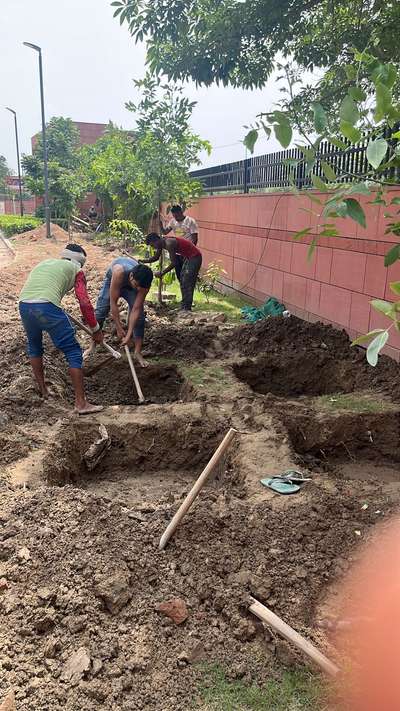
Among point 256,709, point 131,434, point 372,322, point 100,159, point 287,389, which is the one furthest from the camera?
point 100,159

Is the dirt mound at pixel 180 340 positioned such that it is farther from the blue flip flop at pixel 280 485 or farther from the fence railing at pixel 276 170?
the blue flip flop at pixel 280 485

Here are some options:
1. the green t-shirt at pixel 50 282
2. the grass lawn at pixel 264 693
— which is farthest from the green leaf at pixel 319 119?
the green t-shirt at pixel 50 282

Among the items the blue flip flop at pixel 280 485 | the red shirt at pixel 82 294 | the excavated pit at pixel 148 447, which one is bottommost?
the excavated pit at pixel 148 447

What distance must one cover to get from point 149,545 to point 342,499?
1.30 m

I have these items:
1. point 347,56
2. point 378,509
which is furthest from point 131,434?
point 347,56

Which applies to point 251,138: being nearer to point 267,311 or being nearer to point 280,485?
point 280,485

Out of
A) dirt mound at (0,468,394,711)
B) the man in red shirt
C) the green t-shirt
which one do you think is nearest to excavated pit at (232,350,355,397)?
the green t-shirt

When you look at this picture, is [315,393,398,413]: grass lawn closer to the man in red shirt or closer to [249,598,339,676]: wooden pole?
[249,598,339,676]: wooden pole

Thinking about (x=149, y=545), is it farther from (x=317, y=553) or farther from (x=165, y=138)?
(x=165, y=138)

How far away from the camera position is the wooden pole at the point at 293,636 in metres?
2.26

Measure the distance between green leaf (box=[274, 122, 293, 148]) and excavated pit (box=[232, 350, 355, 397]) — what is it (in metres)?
4.59

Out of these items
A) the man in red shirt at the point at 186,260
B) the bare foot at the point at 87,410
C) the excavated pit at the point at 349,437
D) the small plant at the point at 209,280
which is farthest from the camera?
the small plant at the point at 209,280

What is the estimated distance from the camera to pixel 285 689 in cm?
228

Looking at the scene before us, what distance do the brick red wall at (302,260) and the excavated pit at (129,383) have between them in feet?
6.98
